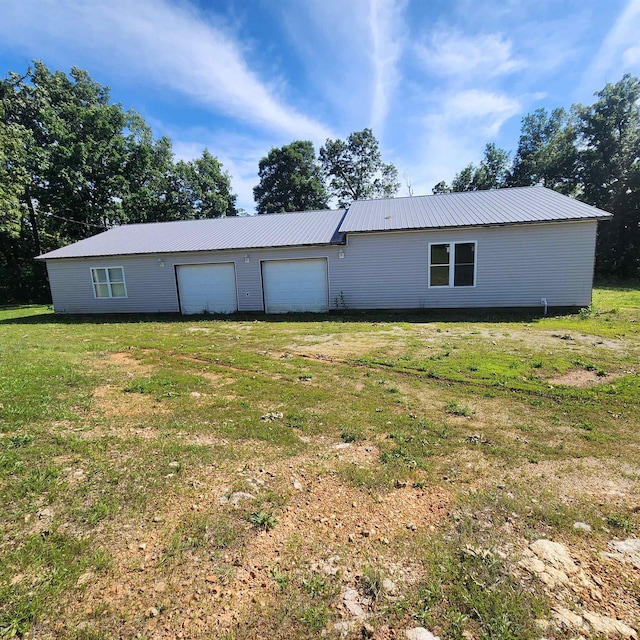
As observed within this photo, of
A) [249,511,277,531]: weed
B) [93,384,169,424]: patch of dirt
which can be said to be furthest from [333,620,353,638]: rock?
[93,384,169,424]: patch of dirt

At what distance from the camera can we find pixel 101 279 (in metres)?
14.9


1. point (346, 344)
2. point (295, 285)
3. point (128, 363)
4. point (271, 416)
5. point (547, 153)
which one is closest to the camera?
point (271, 416)

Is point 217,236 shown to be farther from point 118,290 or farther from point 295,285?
point 118,290

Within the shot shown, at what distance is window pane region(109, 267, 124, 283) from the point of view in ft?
48.3

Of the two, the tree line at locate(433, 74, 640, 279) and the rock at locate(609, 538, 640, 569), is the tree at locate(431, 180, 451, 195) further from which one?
the rock at locate(609, 538, 640, 569)

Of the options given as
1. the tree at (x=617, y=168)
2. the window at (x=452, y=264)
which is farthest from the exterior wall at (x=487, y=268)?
the tree at (x=617, y=168)

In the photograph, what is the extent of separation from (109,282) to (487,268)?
50.0ft

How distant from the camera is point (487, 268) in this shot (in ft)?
38.1

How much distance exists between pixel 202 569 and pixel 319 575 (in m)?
0.70

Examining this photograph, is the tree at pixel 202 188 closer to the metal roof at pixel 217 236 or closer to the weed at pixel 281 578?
the metal roof at pixel 217 236

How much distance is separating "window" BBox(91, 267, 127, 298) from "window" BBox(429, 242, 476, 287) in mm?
12756

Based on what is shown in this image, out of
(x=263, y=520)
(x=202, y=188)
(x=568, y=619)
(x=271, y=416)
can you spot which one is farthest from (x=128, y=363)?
(x=202, y=188)

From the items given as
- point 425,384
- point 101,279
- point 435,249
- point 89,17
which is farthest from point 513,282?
point 101,279

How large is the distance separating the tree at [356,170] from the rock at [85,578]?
38.7 m
